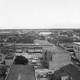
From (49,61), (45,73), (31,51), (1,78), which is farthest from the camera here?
(31,51)

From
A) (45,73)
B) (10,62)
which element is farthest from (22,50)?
(45,73)

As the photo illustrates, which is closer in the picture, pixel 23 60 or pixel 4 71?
pixel 4 71

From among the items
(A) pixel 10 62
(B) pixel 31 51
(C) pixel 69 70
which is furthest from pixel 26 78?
(B) pixel 31 51

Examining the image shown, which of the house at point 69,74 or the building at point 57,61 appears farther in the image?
the building at point 57,61

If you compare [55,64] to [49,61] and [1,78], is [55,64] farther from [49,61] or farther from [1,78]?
[1,78]

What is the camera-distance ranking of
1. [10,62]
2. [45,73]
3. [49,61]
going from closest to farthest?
[45,73] < [49,61] < [10,62]

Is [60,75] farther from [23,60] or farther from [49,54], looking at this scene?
[23,60]

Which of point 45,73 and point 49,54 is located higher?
point 49,54

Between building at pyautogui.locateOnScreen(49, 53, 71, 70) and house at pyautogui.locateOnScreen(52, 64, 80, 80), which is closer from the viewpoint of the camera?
house at pyautogui.locateOnScreen(52, 64, 80, 80)

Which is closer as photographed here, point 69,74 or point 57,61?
point 69,74
